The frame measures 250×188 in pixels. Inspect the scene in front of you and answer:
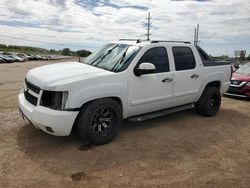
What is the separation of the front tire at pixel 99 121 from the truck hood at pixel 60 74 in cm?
48

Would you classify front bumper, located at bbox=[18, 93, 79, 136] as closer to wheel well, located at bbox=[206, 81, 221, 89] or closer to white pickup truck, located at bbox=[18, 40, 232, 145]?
white pickup truck, located at bbox=[18, 40, 232, 145]

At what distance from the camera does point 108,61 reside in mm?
4977

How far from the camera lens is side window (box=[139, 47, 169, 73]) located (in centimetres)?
502

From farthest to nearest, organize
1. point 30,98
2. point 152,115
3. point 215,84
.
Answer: point 215,84
point 152,115
point 30,98

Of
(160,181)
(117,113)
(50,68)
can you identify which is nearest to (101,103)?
(117,113)

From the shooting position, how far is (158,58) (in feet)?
17.1

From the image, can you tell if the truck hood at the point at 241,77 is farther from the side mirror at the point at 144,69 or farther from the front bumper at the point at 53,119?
the front bumper at the point at 53,119

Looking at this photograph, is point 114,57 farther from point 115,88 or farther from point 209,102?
point 209,102

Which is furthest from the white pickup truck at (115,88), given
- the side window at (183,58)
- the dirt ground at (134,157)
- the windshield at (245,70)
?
the windshield at (245,70)

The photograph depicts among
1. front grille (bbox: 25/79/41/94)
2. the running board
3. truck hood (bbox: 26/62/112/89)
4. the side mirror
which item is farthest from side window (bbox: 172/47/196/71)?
front grille (bbox: 25/79/41/94)

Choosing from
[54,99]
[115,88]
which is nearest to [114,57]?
[115,88]

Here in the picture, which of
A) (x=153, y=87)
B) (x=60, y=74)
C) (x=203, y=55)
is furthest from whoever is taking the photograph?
(x=203, y=55)

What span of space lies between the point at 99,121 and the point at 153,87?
4.24 ft

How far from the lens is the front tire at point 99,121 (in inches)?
163
